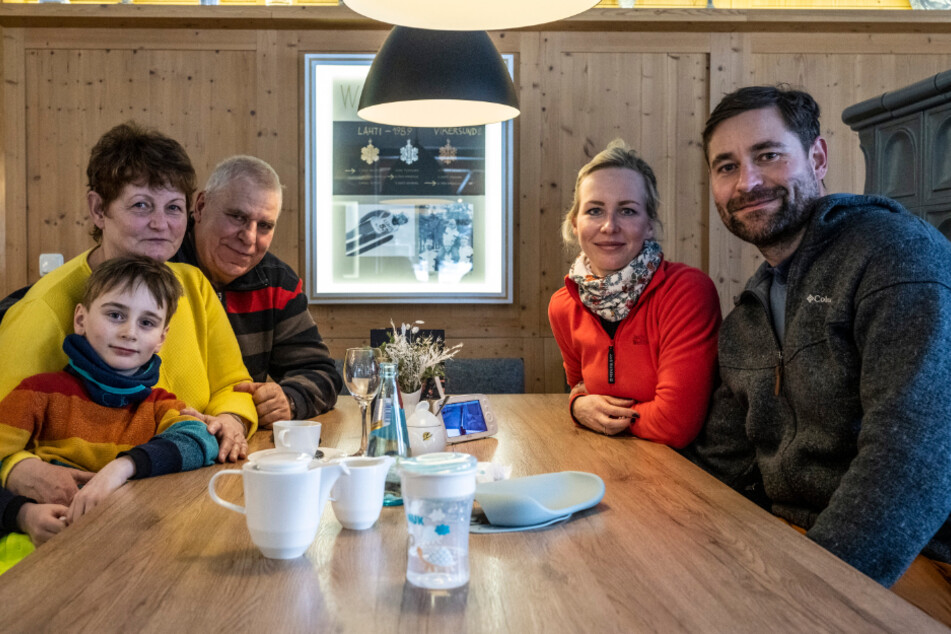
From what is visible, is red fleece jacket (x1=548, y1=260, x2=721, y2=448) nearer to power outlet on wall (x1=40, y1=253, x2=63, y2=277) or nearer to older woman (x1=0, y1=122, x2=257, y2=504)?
older woman (x1=0, y1=122, x2=257, y2=504)

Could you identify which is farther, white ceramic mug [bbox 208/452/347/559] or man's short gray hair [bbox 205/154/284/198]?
man's short gray hair [bbox 205/154/284/198]

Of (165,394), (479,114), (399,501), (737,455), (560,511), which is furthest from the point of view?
(479,114)

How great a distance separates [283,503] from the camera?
94cm

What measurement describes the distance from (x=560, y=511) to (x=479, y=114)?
55.4 inches

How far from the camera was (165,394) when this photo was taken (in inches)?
65.1

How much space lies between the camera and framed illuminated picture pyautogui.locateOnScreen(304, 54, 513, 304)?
395 centimetres

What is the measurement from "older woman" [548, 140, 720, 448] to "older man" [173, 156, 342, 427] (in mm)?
743

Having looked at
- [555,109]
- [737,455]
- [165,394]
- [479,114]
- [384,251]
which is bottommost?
[737,455]

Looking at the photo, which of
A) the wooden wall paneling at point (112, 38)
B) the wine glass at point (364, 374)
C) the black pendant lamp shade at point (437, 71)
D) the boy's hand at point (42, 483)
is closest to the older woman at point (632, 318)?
the black pendant lamp shade at point (437, 71)

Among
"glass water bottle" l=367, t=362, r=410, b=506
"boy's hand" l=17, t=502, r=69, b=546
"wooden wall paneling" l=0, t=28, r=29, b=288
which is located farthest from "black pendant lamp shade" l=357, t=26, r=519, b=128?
"wooden wall paneling" l=0, t=28, r=29, b=288

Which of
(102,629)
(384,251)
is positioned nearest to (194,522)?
(102,629)

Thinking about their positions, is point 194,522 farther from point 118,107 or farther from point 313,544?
point 118,107

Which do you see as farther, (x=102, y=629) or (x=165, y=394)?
(x=165, y=394)

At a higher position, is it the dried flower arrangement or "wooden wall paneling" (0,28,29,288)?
"wooden wall paneling" (0,28,29,288)
